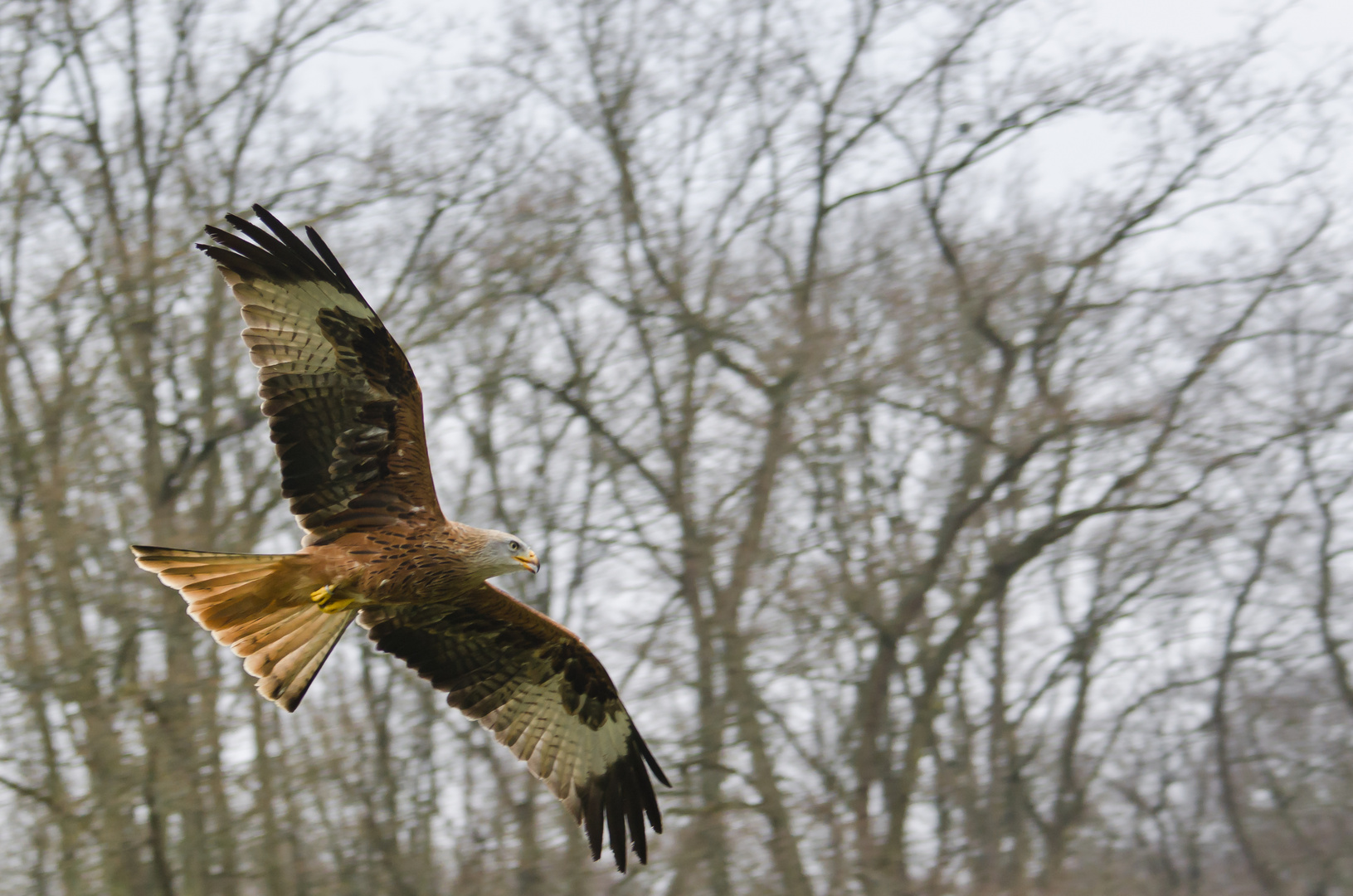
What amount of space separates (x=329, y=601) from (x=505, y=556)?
2.64 feet

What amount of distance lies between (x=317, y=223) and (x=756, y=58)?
475cm

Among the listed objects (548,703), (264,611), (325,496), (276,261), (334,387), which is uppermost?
(276,261)

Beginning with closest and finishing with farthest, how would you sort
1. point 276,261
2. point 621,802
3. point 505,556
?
point 505,556, point 276,261, point 621,802

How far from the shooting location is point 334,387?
579 centimetres

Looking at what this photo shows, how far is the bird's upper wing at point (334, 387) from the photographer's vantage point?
5.72 m

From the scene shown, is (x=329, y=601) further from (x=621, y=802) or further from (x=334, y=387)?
(x=621, y=802)

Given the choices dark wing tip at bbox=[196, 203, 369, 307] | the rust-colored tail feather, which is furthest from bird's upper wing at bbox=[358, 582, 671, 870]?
dark wing tip at bbox=[196, 203, 369, 307]

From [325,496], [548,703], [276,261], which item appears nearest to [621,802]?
[548,703]

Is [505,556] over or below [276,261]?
below

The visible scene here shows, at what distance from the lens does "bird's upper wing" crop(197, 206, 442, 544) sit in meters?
5.72

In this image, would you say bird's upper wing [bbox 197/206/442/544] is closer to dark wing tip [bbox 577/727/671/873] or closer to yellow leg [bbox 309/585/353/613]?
yellow leg [bbox 309/585/353/613]

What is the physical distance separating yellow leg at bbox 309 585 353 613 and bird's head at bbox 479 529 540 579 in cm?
65

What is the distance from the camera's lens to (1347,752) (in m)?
14.6

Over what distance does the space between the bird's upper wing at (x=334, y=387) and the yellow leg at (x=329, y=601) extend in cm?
22
